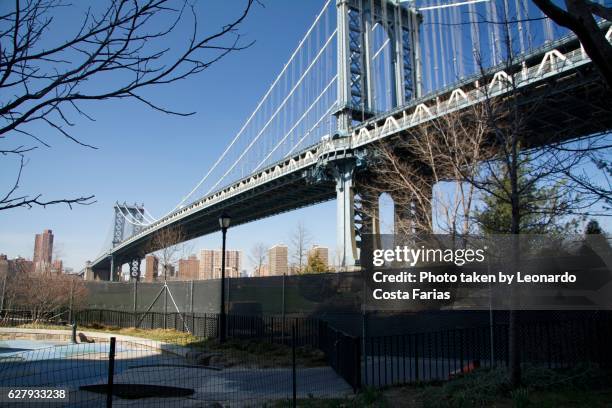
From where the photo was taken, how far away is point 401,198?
21.7 m

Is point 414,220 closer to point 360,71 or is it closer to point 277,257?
point 360,71

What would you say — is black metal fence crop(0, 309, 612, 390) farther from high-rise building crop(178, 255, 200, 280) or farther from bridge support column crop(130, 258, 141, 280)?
bridge support column crop(130, 258, 141, 280)

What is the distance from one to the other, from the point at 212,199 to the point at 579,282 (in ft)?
150

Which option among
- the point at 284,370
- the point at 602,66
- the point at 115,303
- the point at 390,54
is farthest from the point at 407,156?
the point at 602,66

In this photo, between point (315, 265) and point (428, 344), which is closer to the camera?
point (428, 344)

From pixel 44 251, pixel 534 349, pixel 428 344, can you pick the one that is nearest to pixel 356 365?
pixel 428 344

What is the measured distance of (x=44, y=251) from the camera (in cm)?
3612

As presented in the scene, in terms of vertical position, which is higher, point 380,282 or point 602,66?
point 602,66

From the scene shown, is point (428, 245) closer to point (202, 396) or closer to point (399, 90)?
point (202, 396)

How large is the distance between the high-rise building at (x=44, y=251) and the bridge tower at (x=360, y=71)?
20.7 metres

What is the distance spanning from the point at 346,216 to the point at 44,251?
2204 cm

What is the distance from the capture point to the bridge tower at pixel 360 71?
38875 millimetres

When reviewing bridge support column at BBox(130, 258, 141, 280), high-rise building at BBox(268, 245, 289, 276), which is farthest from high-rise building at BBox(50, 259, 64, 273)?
high-rise building at BBox(268, 245, 289, 276)

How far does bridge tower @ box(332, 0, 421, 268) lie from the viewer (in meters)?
38.9
